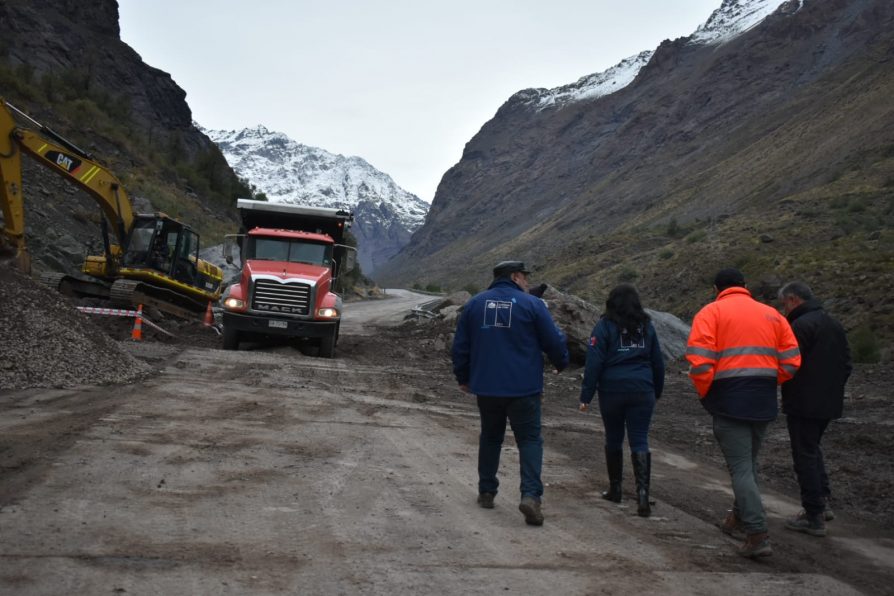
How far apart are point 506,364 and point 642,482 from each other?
1.53m

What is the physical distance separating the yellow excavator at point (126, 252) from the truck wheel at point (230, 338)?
4.39 m

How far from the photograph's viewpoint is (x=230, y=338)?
57.0 ft

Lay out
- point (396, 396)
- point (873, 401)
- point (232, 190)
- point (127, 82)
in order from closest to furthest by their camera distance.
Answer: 1. point (396, 396)
2. point (873, 401)
3. point (232, 190)
4. point (127, 82)

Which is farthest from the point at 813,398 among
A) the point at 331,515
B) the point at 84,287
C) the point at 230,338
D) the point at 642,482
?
the point at 84,287

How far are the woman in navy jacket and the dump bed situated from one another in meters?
13.0

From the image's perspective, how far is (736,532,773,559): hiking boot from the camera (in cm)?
546

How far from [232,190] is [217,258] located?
87.9ft

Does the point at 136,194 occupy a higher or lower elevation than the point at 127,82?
lower

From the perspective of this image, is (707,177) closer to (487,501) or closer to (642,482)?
(642,482)

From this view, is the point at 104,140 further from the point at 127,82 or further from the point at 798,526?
the point at 798,526

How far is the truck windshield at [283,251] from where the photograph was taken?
1814 cm

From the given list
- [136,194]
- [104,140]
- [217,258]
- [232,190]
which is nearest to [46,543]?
[217,258]

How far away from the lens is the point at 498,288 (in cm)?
639

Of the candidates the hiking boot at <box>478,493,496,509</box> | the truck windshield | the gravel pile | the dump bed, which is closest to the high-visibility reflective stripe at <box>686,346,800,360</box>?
the hiking boot at <box>478,493,496,509</box>
